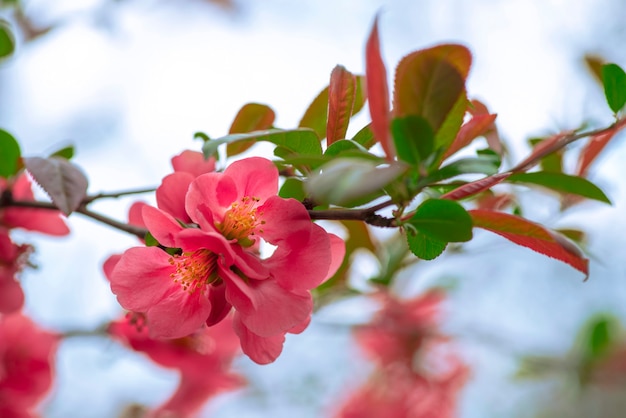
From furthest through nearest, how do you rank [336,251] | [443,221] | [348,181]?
[336,251] < [443,221] < [348,181]

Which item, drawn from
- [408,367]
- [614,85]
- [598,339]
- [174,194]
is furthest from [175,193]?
[598,339]

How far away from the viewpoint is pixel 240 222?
537 mm

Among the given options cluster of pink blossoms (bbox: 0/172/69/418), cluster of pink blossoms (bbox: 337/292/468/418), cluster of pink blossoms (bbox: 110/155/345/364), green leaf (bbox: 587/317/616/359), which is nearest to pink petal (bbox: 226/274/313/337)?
cluster of pink blossoms (bbox: 110/155/345/364)

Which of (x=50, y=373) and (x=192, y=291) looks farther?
(x=50, y=373)

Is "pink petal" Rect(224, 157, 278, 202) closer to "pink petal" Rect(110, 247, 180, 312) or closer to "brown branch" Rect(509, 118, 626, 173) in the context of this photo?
"pink petal" Rect(110, 247, 180, 312)

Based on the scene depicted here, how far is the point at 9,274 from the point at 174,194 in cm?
30

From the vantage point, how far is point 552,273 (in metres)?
3.15

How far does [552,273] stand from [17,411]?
8.96 ft

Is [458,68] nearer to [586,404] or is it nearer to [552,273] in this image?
[552,273]

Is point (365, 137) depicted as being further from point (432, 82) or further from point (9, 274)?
point (9, 274)

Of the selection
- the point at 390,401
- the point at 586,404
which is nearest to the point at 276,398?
the point at 390,401

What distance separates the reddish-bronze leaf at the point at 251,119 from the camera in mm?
621

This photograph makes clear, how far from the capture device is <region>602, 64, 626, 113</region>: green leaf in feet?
1.74

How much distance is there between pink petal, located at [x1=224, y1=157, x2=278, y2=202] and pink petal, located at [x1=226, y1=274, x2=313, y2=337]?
0.08 meters
